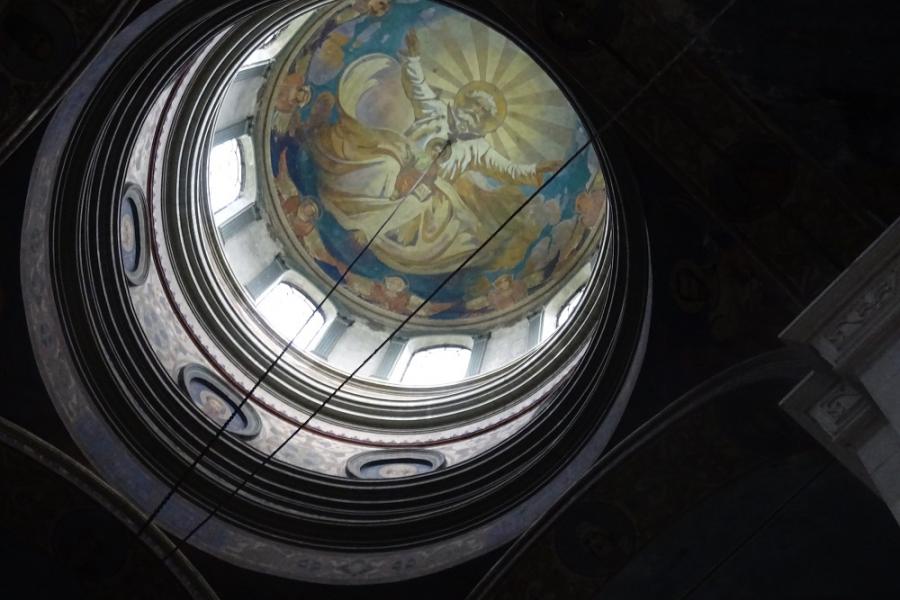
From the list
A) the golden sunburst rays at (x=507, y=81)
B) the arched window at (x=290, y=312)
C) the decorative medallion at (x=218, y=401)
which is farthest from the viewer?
the golden sunburst rays at (x=507, y=81)

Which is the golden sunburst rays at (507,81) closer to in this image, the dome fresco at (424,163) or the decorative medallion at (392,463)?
the dome fresco at (424,163)

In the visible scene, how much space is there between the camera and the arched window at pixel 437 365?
14.2 m

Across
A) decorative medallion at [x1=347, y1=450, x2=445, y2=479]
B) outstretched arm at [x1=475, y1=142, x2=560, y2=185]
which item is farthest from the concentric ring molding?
outstretched arm at [x1=475, y1=142, x2=560, y2=185]

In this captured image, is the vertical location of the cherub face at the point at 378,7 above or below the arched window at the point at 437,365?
above

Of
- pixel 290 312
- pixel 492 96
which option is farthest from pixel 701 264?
pixel 492 96

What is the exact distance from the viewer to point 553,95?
1689cm

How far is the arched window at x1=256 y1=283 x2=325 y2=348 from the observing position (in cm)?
1388

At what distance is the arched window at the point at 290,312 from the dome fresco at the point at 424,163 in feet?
2.37

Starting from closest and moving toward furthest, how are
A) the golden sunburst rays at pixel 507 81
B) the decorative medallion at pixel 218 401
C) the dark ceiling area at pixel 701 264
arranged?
the dark ceiling area at pixel 701 264
the decorative medallion at pixel 218 401
the golden sunburst rays at pixel 507 81

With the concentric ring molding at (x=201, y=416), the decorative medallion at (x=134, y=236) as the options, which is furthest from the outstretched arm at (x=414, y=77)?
the decorative medallion at (x=134, y=236)

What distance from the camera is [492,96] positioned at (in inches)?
682

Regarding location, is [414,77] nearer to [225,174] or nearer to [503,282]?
[503,282]

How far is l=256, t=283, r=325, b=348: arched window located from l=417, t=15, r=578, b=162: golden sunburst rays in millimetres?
4880

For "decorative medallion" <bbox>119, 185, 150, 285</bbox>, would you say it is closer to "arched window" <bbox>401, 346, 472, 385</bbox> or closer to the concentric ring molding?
the concentric ring molding
